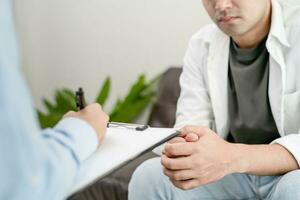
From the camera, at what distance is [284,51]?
5.04ft

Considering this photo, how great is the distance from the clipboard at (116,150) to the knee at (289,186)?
0.31 m

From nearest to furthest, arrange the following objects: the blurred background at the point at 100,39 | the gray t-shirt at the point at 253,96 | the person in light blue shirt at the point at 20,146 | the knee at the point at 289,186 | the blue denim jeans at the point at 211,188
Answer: the person in light blue shirt at the point at 20,146
the knee at the point at 289,186
the blue denim jeans at the point at 211,188
the gray t-shirt at the point at 253,96
the blurred background at the point at 100,39

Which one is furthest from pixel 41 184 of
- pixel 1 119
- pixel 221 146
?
pixel 221 146

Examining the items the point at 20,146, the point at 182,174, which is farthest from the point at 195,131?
the point at 20,146

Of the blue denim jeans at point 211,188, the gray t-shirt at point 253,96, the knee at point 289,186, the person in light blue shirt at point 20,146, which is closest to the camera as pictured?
the person in light blue shirt at point 20,146

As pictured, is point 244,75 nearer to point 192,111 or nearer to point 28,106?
point 192,111

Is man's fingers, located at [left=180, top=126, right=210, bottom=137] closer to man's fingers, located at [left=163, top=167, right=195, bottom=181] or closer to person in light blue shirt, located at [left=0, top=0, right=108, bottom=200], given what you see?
man's fingers, located at [left=163, top=167, right=195, bottom=181]

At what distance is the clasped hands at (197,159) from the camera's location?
1246mm

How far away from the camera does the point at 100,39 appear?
2.87 meters

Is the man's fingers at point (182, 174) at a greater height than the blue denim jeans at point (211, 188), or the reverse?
the man's fingers at point (182, 174)

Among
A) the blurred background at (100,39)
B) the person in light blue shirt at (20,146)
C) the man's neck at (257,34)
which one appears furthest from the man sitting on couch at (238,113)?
the blurred background at (100,39)

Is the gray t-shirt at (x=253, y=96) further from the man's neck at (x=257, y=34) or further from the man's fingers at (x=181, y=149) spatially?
the man's fingers at (x=181, y=149)

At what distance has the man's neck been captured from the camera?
1.58 meters

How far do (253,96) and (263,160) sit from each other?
306 millimetres
